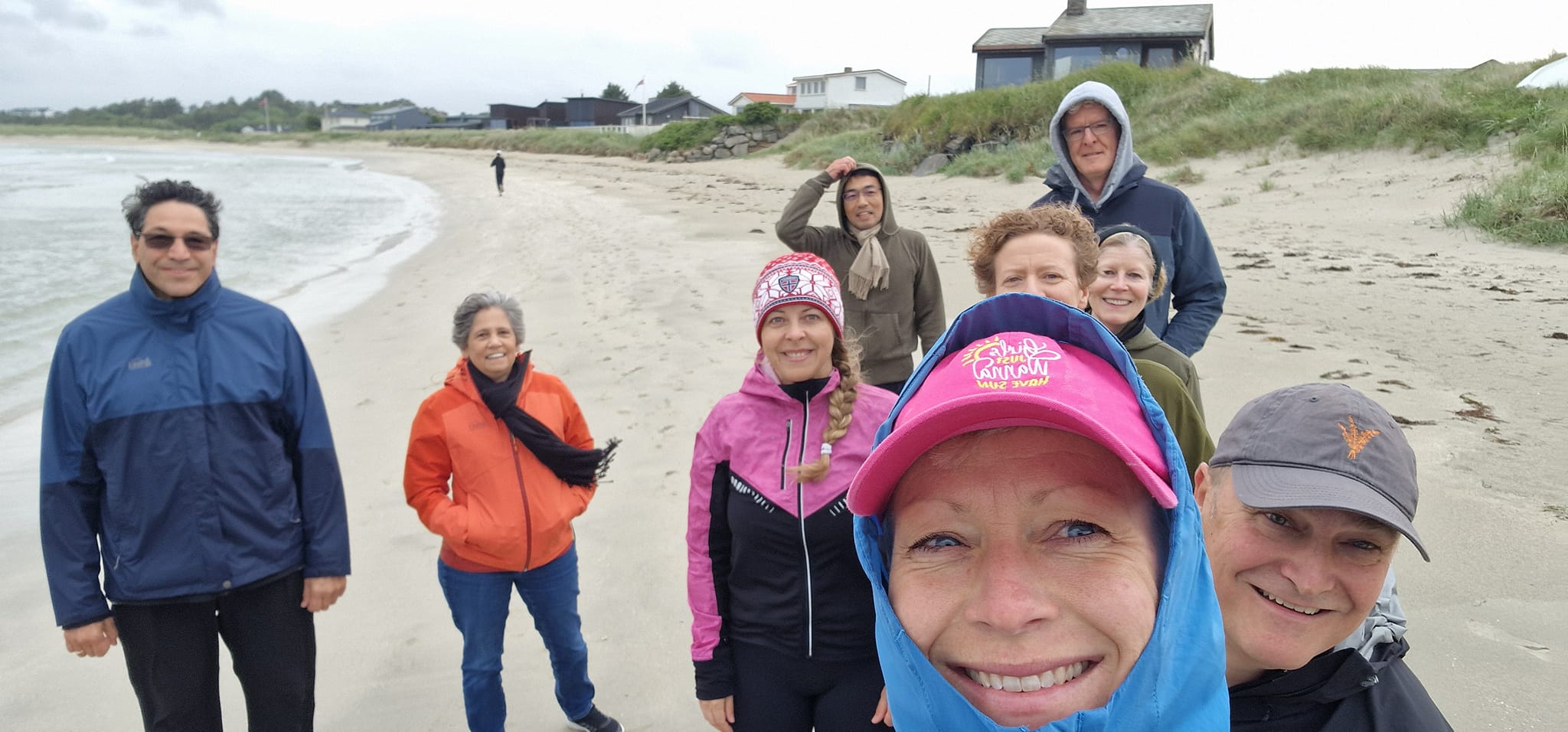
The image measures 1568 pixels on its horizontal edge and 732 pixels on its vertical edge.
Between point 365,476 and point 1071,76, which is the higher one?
point 1071,76

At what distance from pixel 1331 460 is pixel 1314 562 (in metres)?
0.19

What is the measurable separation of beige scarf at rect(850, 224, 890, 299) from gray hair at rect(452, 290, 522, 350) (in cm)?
174

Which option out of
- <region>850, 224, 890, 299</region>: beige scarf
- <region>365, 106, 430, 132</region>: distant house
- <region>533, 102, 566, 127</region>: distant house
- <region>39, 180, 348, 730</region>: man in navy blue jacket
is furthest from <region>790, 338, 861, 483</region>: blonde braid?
<region>365, 106, 430, 132</region>: distant house

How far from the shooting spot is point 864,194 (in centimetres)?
459

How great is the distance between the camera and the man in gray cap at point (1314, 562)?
1510mm

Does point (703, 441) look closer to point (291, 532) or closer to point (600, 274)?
point (291, 532)

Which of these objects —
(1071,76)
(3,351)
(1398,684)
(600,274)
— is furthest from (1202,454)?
(1071,76)

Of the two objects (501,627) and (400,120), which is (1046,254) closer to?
(501,627)

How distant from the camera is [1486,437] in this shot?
522 cm

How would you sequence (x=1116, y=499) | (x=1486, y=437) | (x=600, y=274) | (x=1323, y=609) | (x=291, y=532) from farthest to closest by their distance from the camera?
(x=600, y=274)
(x=1486, y=437)
(x=291, y=532)
(x=1323, y=609)
(x=1116, y=499)

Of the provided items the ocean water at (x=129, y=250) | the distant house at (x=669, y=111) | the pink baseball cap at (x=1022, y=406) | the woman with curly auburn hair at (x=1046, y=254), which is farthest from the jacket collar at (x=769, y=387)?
the distant house at (x=669, y=111)

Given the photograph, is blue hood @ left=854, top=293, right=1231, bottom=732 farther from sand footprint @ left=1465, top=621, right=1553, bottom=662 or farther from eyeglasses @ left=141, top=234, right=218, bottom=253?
sand footprint @ left=1465, top=621, right=1553, bottom=662

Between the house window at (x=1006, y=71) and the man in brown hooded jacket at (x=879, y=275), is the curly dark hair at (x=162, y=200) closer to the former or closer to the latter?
the man in brown hooded jacket at (x=879, y=275)

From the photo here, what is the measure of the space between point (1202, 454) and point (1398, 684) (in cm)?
86
